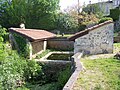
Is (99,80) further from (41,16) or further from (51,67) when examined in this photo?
(41,16)

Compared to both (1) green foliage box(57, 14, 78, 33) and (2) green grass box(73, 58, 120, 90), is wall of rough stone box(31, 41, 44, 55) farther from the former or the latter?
(1) green foliage box(57, 14, 78, 33)

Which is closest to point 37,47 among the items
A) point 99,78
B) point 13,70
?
point 13,70

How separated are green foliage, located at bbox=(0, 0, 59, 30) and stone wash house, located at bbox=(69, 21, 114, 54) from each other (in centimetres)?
2333

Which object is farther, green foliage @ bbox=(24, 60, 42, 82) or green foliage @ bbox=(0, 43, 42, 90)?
green foliage @ bbox=(24, 60, 42, 82)

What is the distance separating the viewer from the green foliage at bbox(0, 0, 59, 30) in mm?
37625

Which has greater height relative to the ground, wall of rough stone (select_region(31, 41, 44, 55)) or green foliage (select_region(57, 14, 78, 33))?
green foliage (select_region(57, 14, 78, 33))

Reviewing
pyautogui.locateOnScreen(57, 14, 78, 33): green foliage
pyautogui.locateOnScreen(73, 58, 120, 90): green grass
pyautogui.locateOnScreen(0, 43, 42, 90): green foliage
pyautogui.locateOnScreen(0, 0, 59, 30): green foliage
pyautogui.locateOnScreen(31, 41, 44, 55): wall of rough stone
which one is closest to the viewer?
pyautogui.locateOnScreen(73, 58, 120, 90): green grass

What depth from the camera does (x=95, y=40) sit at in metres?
14.7

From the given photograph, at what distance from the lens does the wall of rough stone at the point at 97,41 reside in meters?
14.7

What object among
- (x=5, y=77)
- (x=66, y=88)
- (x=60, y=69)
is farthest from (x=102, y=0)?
(x=66, y=88)

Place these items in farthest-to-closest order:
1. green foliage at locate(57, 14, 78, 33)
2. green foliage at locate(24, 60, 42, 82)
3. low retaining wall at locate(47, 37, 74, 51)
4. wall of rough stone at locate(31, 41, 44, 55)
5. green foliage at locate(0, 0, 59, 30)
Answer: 1. green foliage at locate(57, 14, 78, 33)
2. green foliage at locate(0, 0, 59, 30)
3. low retaining wall at locate(47, 37, 74, 51)
4. wall of rough stone at locate(31, 41, 44, 55)
5. green foliage at locate(24, 60, 42, 82)

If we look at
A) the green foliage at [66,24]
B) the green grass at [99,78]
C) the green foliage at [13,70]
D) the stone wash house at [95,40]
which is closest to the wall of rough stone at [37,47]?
the green foliage at [13,70]

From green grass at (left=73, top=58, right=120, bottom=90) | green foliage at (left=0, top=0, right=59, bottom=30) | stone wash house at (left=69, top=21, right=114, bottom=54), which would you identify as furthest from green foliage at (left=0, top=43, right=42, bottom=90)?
green foliage at (left=0, top=0, right=59, bottom=30)

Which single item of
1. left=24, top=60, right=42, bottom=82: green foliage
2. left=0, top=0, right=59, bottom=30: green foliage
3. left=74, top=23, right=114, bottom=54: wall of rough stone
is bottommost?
left=24, top=60, right=42, bottom=82: green foliage
